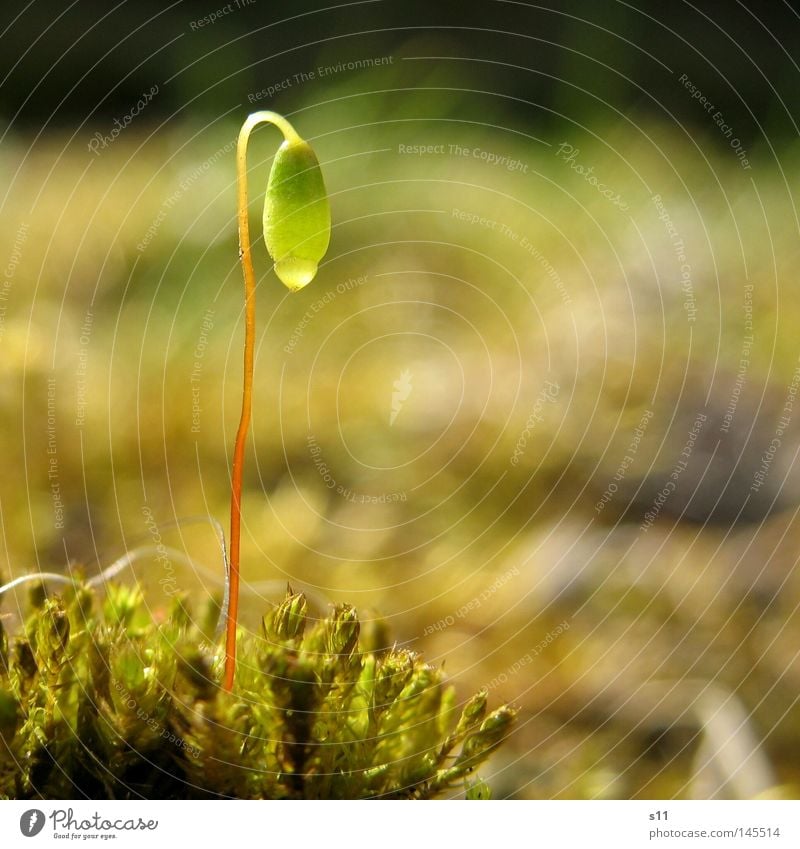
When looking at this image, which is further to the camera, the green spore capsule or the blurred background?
the blurred background

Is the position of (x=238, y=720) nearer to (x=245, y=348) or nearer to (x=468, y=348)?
(x=245, y=348)

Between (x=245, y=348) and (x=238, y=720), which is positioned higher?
(x=245, y=348)

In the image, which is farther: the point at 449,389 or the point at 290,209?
the point at 449,389

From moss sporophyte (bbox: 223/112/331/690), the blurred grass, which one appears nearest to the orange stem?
moss sporophyte (bbox: 223/112/331/690)

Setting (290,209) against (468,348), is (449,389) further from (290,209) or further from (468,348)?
(290,209)

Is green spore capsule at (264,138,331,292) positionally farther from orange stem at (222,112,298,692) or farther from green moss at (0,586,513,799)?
green moss at (0,586,513,799)

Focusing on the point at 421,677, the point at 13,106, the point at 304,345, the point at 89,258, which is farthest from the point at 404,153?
the point at 421,677

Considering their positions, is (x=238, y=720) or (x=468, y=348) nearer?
(x=238, y=720)

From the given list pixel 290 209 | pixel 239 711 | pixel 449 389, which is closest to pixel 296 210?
pixel 290 209
